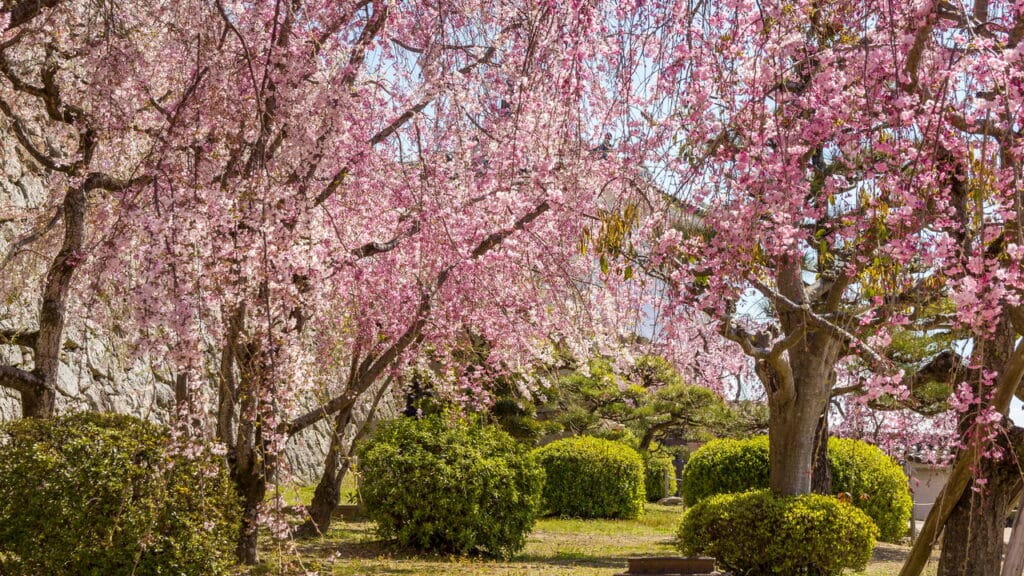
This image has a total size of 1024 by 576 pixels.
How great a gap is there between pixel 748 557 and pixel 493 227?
3.56m

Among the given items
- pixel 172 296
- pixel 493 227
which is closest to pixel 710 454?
pixel 493 227

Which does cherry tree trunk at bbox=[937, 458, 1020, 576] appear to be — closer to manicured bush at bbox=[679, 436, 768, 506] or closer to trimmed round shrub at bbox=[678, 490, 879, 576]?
trimmed round shrub at bbox=[678, 490, 879, 576]

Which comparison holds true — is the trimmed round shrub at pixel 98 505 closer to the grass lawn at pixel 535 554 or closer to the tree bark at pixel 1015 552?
the grass lawn at pixel 535 554

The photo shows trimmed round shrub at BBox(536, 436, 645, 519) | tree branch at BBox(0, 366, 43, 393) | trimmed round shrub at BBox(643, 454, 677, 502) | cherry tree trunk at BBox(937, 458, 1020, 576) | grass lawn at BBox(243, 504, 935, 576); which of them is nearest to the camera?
cherry tree trunk at BBox(937, 458, 1020, 576)

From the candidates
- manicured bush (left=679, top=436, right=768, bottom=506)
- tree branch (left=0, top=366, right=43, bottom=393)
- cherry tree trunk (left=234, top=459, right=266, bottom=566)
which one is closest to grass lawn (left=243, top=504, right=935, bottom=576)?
cherry tree trunk (left=234, top=459, right=266, bottom=566)

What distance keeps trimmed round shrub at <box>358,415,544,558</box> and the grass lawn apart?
25 centimetres

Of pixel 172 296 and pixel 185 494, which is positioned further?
pixel 185 494

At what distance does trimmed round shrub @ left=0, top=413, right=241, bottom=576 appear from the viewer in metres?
4.85

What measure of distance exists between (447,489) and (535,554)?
56.9 inches

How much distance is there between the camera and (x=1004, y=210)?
13.4 ft

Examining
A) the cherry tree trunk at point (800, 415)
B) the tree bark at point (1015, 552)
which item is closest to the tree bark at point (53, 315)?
the tree bark at point (1015, 552)

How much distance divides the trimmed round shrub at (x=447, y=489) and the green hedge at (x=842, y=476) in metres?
3.22

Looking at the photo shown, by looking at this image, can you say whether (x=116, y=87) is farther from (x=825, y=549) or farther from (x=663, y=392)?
(x=663, y=392)

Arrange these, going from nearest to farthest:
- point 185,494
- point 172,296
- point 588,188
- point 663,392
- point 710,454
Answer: point 172,296
point 185,494
point 588,188
point 710,454
point 663,392
